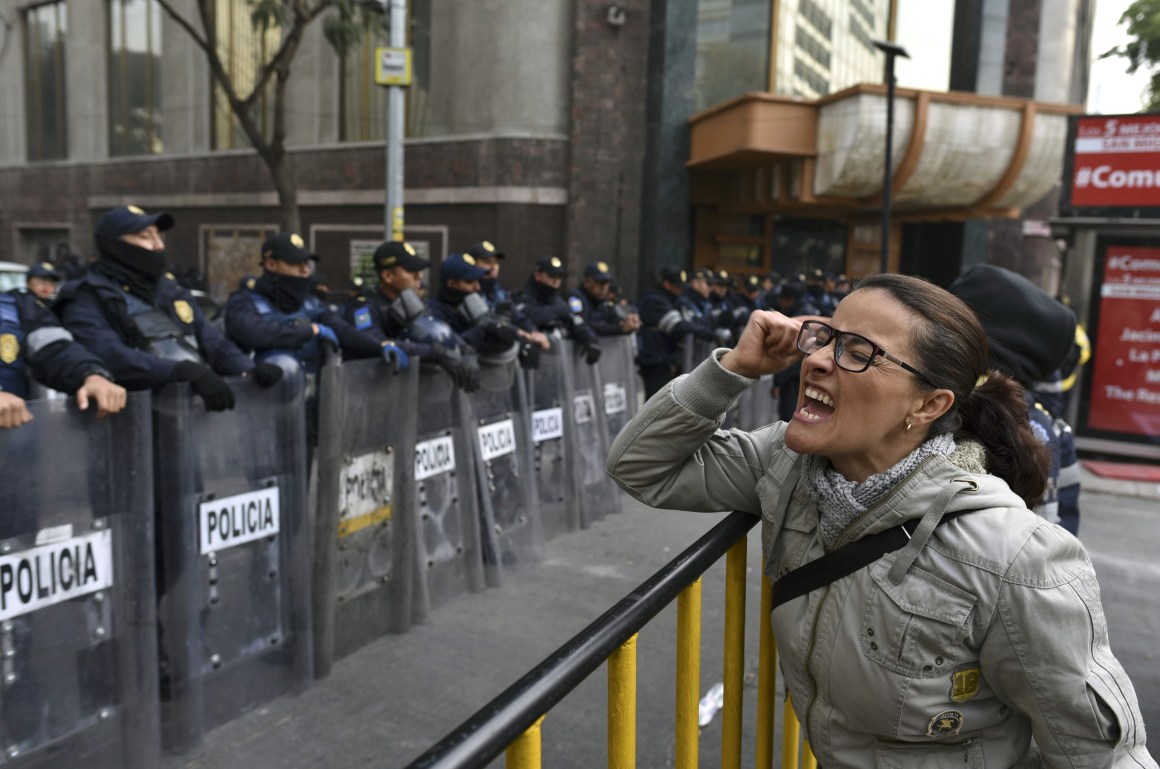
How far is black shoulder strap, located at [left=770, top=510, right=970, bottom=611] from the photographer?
169 centimetres

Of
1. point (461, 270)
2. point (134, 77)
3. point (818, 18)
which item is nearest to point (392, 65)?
point (461, 270)

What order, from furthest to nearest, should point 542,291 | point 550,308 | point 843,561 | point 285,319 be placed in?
point 542,291 → point 550,308 → point 285,319 → point 843,561

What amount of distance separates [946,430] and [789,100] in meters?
16.8

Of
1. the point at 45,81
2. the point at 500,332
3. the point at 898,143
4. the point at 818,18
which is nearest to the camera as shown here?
the point at 500,332

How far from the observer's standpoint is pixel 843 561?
68.6 inches

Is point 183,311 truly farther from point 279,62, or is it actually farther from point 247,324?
point 279,62

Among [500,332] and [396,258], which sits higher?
[396,258]

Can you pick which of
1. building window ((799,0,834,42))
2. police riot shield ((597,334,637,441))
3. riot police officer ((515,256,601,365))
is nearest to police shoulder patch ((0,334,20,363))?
riot police officer ((515,256,601,365))

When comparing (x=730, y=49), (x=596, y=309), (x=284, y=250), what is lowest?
(x=596, y=309)

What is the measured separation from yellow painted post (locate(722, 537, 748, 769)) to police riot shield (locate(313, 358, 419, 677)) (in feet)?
8.80

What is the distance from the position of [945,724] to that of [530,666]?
3.05 m

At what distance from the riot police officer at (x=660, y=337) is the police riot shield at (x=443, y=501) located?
4.54 meters

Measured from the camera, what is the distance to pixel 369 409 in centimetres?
464

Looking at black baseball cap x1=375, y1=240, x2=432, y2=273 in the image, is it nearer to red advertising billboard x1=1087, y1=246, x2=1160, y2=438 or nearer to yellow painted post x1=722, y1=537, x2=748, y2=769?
yellow painted post x1=722, y1=537, x2=748, y2=769
